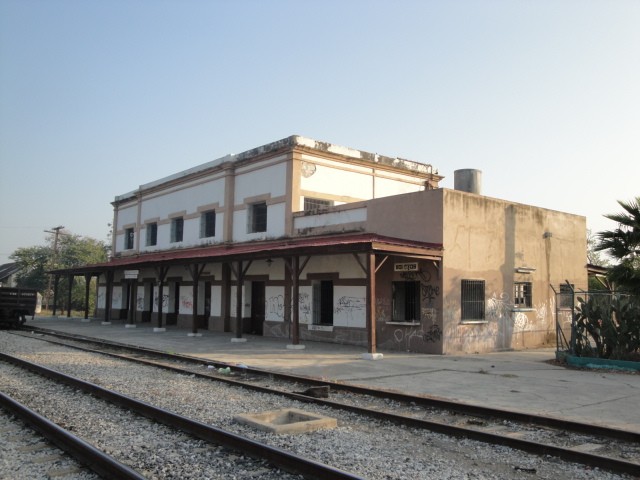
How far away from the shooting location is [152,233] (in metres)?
31.8

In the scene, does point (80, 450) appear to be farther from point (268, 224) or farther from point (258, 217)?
point (258, 217)

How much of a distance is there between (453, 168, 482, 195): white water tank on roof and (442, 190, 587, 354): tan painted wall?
214 cm

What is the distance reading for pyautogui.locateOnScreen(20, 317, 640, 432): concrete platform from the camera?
880 cm

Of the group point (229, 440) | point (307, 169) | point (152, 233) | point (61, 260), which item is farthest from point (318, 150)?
point (61, 260)

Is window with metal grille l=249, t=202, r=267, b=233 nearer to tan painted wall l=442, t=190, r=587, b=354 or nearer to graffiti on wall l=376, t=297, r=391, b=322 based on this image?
graffiti on wall l=376, t=297, r=391, b=322

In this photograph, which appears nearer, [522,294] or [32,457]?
[32,457]

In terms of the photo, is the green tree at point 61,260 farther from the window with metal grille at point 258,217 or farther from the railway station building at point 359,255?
the window with metal grille at point 258,217

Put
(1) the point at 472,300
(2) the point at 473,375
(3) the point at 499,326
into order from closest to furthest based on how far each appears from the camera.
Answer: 1. (2) the point at 473,375
2. (1) the point at 472,300
3. (3) the point at 499,326

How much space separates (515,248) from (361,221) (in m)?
5.48

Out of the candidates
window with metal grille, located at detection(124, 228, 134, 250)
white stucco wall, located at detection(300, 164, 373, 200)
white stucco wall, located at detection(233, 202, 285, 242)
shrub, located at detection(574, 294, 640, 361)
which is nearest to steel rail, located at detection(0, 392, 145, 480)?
shrub, located at detection(574, 294, 640, 361)

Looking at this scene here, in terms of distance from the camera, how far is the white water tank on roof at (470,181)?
2097 centimetres

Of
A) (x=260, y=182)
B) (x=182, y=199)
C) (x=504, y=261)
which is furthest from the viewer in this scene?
(x=182, y=199)

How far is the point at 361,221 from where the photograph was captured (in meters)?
18.8

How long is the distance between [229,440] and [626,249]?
11.7 m
